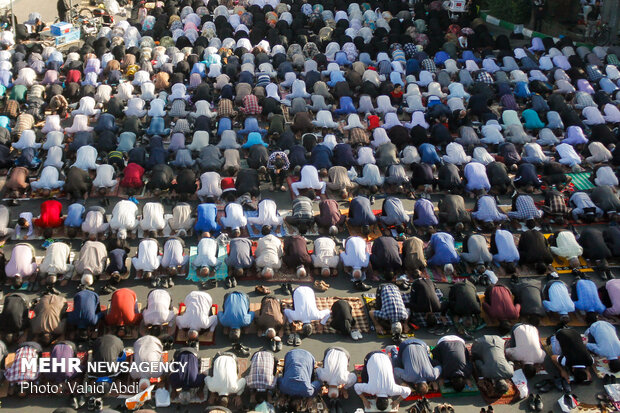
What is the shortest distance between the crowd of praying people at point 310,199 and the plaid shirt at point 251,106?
0.08m

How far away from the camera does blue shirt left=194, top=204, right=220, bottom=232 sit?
65.9 feet

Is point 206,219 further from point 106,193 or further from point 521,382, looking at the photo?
point 521,382

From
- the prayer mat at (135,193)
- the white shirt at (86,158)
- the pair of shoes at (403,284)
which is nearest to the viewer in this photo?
the pair of shoes at (403,284)

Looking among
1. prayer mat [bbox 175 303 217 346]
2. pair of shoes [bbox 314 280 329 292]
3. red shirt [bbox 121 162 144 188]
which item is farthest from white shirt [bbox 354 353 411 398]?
red shirt [bbox 121 162 144 188]

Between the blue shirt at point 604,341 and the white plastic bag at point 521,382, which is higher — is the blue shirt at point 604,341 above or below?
above

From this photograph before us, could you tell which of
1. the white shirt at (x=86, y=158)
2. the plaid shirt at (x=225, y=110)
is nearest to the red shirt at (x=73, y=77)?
the plaid shirt at (x=225, y=110)

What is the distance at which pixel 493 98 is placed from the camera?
2983cm

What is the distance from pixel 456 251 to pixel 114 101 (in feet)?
51.3

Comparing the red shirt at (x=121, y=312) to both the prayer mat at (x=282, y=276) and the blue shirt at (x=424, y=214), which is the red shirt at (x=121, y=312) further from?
the blue shirt at (x=424, y=214)

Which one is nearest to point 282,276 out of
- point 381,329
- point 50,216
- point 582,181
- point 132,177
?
point 381,329

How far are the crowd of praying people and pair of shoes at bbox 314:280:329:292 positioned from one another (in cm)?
9

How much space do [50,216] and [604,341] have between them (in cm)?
1588

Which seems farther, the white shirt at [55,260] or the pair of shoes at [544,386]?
the white shirt at [55,260]

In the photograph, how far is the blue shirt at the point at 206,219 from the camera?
20078mm
